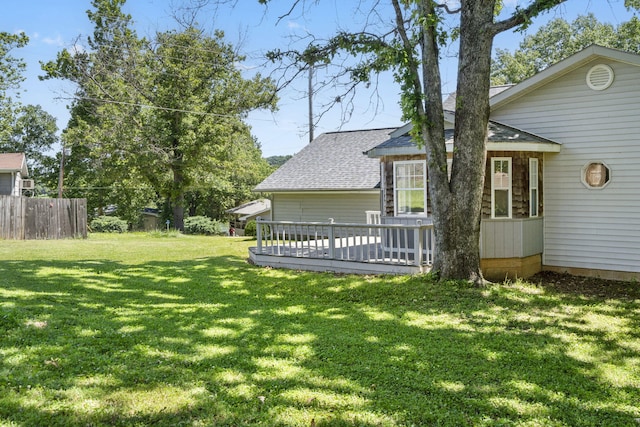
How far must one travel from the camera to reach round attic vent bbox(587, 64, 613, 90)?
1011 centimetres

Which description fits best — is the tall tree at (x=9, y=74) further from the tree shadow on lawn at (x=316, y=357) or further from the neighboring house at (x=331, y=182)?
the tree shadow on lawn at (x=316, y=357)

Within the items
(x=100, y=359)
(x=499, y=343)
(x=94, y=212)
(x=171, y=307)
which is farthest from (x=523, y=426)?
(x=94, y=212)

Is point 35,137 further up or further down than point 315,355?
further up

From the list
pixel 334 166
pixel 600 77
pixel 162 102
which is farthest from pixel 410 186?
pixel 162 102

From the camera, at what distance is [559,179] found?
1097cm

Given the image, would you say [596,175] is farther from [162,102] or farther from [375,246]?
[162,102]

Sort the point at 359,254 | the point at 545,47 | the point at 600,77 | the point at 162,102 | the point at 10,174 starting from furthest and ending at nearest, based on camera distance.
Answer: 1. the point at 545,47
2. the point at 10,174
3. the point at 162,102
4. the point at 359,254
5. the point at 600,77

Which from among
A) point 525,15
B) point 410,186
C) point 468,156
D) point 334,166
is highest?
point 525,15

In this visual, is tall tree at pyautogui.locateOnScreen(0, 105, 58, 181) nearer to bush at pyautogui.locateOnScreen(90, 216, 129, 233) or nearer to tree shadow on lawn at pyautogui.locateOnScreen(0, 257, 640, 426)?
bush at pyautogui.locateOnScreen(90, 216, 129, 233)

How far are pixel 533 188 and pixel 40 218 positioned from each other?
759 inches

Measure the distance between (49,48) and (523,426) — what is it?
33.3 metres

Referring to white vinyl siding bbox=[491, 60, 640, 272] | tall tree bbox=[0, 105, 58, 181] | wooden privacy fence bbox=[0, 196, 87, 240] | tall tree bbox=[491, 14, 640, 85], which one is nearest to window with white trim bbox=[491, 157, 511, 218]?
white vinyl siding bbox=[491, 60, 640, 272]

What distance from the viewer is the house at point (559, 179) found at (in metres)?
10.1

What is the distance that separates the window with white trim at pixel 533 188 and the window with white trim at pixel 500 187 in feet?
1.95
